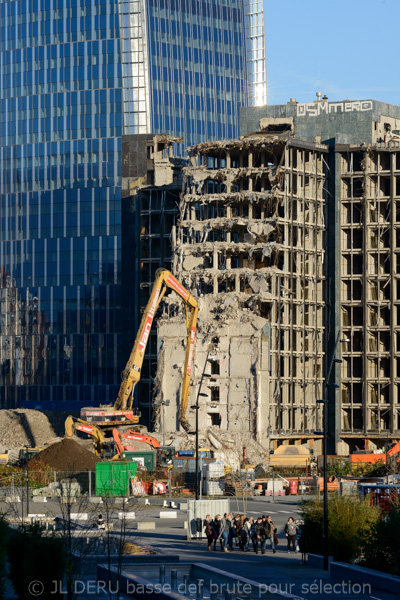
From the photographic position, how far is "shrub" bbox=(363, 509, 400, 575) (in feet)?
144

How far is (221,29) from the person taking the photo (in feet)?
630

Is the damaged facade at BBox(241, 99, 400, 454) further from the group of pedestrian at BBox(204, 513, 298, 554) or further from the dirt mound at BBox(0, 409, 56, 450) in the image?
the group of pedestrian at BBox(204, 513, 298, 554)

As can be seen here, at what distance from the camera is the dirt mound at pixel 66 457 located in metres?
87.3

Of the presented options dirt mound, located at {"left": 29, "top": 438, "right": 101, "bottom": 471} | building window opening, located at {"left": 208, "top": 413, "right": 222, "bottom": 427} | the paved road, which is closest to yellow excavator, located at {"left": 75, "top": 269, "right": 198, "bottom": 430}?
dirt mound, located at {"left": 29, "top": 438, "right": 101, "bottom": 471}

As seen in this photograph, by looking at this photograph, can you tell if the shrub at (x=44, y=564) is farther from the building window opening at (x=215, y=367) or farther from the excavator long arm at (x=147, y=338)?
the building window opening at (x=215, y=367)

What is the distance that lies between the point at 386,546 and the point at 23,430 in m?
81.1

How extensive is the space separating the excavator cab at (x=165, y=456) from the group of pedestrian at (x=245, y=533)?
3528 cm

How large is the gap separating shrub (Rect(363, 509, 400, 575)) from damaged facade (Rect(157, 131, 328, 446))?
2513 inches

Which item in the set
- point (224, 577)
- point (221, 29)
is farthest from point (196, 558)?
point (221, 29)

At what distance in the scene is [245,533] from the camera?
186 feet

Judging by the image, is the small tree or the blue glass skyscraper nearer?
the small tree

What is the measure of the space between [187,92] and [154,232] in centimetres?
5513

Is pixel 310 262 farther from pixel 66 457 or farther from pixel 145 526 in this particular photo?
pixel 145 526

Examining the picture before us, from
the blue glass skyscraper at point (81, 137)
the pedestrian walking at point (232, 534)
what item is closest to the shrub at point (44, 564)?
the pedestrian walking at point (232, 534)
